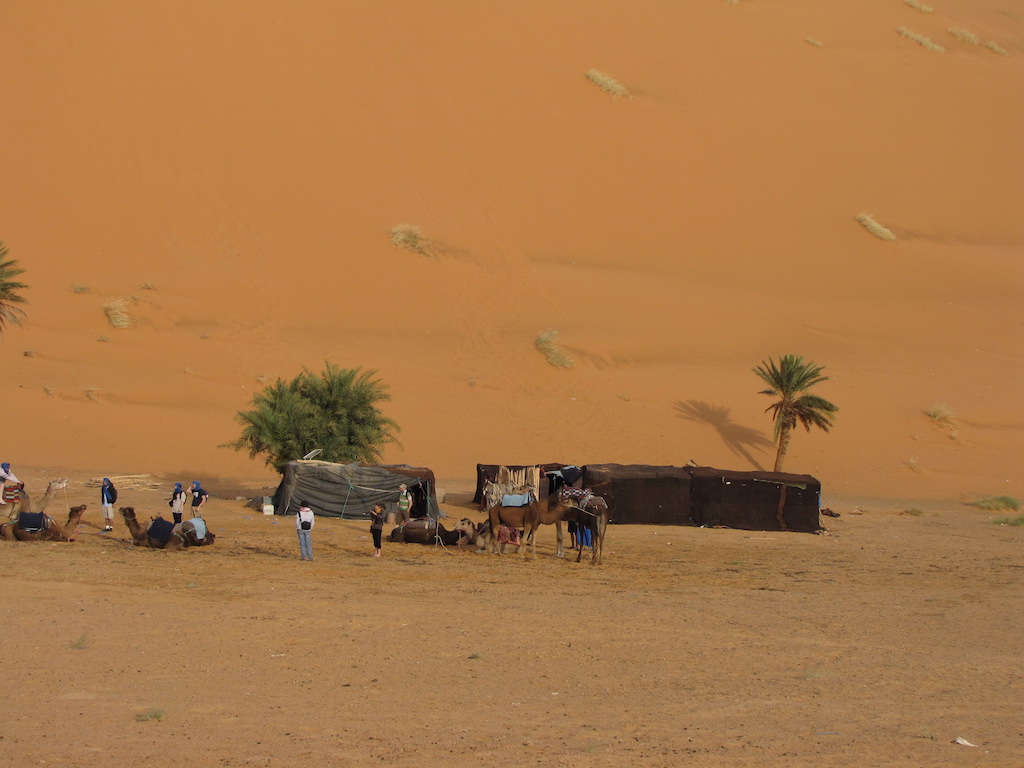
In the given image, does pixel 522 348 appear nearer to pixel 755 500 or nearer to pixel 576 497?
pixel 755 500

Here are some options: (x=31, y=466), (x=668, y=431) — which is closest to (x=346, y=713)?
(x=31, y=466)

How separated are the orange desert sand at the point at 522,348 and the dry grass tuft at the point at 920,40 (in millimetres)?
1084

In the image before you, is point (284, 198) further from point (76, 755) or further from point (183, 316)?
point (76, 755)

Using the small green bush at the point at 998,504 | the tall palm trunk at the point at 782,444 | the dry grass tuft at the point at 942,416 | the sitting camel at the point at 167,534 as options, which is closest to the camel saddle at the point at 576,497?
the sitting camel at the point at 167,534

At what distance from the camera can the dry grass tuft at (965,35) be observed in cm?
6644

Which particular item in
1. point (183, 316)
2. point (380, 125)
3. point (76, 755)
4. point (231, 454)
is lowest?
point (76, 755)

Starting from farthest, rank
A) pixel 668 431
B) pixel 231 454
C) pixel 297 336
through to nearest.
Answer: pixel 297 336
pixel 668 431
pixel 231 454

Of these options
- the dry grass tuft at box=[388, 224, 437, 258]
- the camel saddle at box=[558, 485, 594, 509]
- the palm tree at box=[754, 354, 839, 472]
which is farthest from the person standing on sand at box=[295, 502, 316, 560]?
the dry grass tuft at box=[388, 224, 437, 258]

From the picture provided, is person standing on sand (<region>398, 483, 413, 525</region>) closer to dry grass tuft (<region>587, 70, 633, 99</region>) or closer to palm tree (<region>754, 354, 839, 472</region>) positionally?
palm tree (<region>754, 354, 839, 472</region>)

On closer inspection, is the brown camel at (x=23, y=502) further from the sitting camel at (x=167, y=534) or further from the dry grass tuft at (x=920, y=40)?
the dry grass tuft at (x=920, y=40)

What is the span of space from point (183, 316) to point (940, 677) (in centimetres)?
3170

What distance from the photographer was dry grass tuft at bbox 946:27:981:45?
66.4m

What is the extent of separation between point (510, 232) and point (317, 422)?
18.7 m

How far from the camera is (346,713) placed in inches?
351
